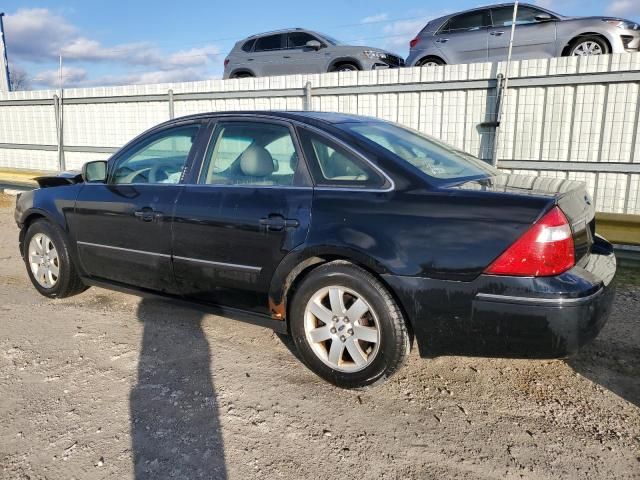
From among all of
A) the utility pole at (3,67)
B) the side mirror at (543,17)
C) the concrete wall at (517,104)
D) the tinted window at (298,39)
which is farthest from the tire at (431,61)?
the utility pole at (3,67)

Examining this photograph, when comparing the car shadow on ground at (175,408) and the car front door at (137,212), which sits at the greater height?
the car front door at (137,212)

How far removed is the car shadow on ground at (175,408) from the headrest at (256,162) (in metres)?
1.26

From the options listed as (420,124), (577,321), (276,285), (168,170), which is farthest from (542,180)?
(420,124)

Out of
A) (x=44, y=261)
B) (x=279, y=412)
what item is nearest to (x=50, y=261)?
(x=44, y=261)

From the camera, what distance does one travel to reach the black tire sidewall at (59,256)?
4.32 meters

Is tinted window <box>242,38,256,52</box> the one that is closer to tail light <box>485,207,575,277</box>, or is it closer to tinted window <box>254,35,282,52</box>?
tinted window <box>254,35,282,52</box>

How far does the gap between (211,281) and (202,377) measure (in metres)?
0.64

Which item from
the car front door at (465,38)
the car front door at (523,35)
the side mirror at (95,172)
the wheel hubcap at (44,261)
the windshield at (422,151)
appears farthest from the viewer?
the car front door at (465,38)

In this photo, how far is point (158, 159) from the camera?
3996mm

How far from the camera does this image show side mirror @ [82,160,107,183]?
4.14 metres

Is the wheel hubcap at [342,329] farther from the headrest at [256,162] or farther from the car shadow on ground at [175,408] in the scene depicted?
the headrest at [256,162]

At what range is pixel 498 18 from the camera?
943 centimetres

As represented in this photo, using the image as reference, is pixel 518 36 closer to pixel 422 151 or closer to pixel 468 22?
pixel 468 22

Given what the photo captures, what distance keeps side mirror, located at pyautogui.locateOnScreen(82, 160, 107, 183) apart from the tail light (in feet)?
10.4
